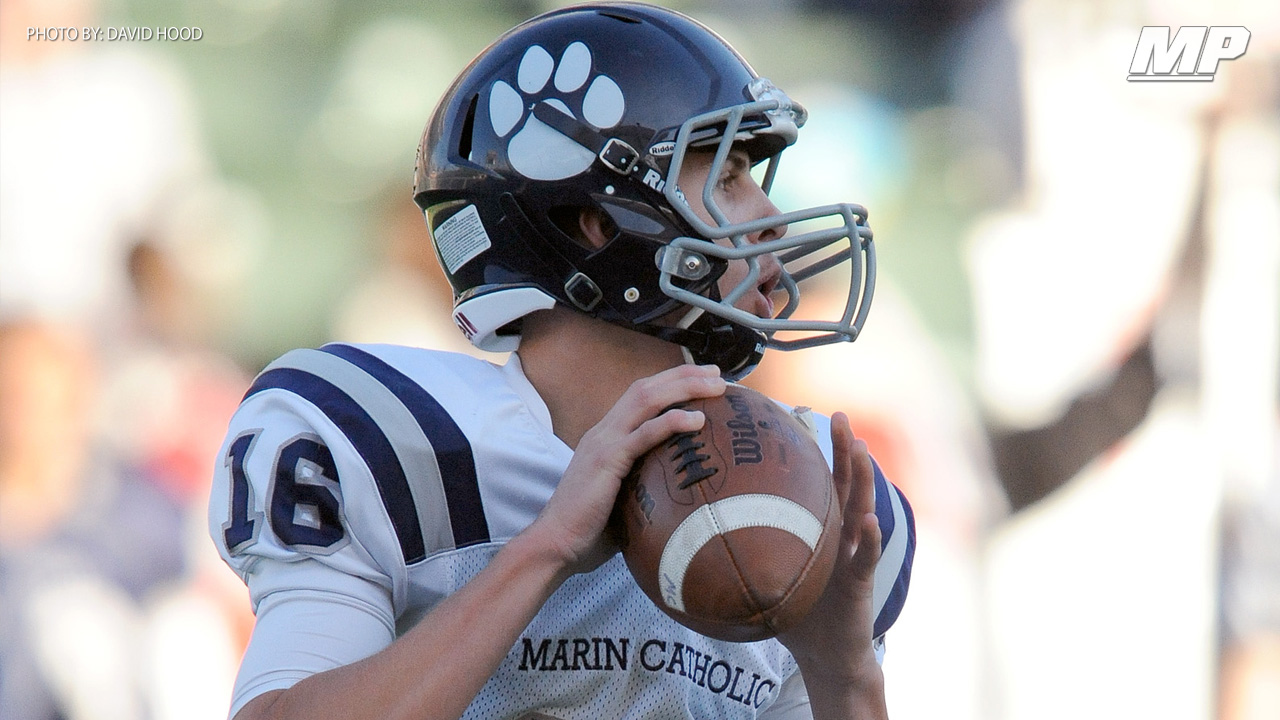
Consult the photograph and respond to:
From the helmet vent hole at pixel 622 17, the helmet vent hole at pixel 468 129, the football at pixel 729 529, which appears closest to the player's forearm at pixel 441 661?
the football at pixel 729 529

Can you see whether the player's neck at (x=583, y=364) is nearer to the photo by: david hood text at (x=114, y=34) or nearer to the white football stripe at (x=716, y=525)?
the white football stripe at (x=716, y=525)

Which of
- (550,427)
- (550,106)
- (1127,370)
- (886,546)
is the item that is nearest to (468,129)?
(550,106)

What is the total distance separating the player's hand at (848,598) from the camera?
142 cm

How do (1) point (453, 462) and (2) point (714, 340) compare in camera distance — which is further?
(2) point (714, 340)

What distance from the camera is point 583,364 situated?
162 centimetres

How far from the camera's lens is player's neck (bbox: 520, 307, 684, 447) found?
160 cm

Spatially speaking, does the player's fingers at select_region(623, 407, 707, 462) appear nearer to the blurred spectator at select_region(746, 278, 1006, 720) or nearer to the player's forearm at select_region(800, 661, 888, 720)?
the player's forearm at select_region(800, 661, 888, 720)

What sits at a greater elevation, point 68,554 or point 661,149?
point 68,554

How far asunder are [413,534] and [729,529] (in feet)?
1.15

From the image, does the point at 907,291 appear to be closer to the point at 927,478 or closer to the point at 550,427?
the point at 927,478

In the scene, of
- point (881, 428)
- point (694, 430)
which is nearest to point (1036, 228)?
point (881, 428)

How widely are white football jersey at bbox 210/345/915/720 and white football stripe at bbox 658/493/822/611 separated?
0.75 ft

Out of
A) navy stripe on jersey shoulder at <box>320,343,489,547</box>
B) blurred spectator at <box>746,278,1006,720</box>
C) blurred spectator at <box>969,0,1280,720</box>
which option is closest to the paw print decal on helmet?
navy stripe on jersey shoulder at <box>320,343,489,547</box>

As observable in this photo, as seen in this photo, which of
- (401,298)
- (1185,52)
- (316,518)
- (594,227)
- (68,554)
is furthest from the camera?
(1185,52)
